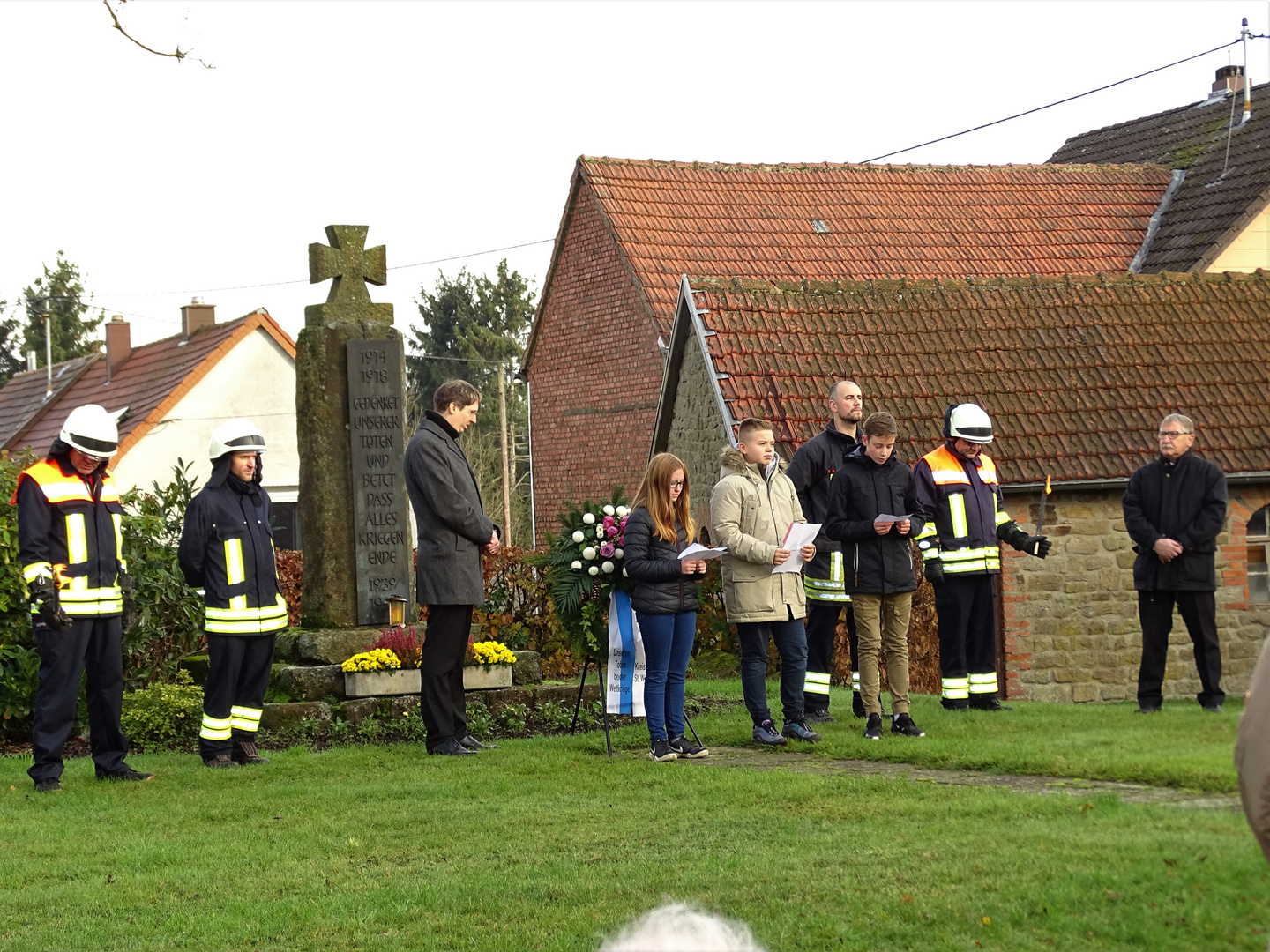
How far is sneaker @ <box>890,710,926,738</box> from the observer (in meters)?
10.0

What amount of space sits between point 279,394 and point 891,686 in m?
31.1

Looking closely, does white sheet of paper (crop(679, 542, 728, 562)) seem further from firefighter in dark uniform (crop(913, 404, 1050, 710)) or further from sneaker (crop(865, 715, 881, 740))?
firefighter in dark uniform (crop(913, 404, 1050, 710))

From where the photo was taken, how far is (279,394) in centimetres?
3909

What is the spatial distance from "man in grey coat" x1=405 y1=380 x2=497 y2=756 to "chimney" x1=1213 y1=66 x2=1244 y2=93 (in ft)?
78.4

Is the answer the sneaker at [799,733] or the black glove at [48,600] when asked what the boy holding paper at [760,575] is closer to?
the sneaker at [799,733]

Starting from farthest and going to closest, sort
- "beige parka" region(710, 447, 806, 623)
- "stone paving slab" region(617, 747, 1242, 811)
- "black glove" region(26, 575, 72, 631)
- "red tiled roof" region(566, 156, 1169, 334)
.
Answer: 1. "red tiled roof" region(566, 156, 1169, 334)
2. "beige parka" region(710, 447, 806, 623)
3. "black glove" region(26, 575, 72, 631)
4. "stone paving slab" region(617, 747, 1242, 811)

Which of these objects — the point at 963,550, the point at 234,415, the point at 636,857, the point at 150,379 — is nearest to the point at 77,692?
the point at 636,857

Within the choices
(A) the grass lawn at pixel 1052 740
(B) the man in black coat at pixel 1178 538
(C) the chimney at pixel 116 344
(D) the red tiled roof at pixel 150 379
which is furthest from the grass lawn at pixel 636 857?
(C) the chimney at pixel 116 344

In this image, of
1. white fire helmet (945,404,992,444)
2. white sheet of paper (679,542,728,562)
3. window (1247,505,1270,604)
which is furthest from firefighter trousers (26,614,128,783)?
window (1247,505,1270,604)

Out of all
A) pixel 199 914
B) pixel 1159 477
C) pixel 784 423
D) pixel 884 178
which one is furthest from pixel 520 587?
pixel 884 178

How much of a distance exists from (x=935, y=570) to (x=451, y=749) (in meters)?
3.76

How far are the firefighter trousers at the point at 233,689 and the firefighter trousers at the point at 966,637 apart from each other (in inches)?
194

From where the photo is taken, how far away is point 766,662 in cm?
1019

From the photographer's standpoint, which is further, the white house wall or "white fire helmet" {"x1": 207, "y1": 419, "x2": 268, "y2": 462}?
the white house wall
